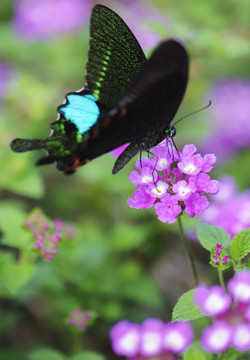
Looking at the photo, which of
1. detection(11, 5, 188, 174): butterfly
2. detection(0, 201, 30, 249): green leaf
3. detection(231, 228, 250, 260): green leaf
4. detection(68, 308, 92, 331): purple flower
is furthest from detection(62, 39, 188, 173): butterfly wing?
detection(68, 308, 92, 331): purple flower

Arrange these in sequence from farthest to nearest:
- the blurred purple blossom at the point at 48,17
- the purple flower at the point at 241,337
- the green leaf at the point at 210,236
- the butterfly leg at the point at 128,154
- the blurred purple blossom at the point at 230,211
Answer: the blurred purple blossom at the point at 48,17 < the blurred purple blossom at the point at 230,211 < the butterfly leg at the point at 128,154 < the green leaf at the point at 210,236 < the purple flower at the point at 241,337

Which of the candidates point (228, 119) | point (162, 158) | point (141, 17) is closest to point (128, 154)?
point (162, 158)

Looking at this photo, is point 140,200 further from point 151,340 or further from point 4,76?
point 4,76

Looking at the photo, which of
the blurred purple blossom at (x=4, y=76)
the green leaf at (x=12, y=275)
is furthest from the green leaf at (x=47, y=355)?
the blurred purple blossom at (x=4, y=76)

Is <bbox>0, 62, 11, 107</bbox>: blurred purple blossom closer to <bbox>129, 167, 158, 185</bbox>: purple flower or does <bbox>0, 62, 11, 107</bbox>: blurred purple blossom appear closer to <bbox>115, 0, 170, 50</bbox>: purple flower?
<bbox>115, 0, 170, 50</bbox>: purple flower

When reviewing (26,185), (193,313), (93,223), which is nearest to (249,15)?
(93,223)

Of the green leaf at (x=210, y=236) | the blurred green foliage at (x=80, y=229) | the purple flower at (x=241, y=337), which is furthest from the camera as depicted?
the blurred green foliage at (x=80, y=229)

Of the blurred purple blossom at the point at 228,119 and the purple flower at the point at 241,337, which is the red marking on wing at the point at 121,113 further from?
the blurred purple blossom at the point at 228,119
